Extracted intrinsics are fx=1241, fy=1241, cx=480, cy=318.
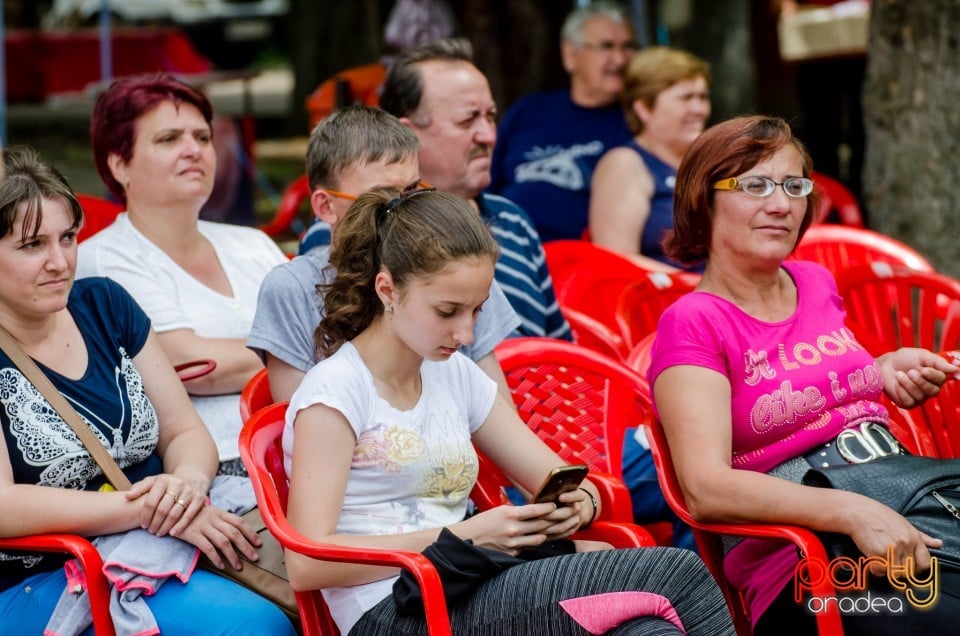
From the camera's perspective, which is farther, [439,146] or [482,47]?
[482,47]

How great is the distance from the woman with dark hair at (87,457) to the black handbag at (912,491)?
3.96 feet

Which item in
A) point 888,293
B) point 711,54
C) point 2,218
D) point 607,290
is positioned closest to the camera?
point 2,218

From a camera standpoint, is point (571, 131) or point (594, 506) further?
point (571, 131)

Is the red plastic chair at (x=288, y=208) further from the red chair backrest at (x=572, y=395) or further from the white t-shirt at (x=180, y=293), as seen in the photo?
the red chair backrest at (x=572, y=395)

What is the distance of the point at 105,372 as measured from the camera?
115 inches

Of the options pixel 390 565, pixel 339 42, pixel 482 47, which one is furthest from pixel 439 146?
pixel 339 42

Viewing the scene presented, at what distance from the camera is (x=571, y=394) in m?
3.43

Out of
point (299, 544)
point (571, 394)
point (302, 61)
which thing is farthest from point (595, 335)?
point (302, 61)

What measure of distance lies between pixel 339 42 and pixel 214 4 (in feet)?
52.9

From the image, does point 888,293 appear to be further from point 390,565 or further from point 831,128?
point 831,128

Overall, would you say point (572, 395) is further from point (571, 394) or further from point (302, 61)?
point (302, 61)

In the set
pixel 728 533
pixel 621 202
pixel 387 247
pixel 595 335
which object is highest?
pixel 387 247

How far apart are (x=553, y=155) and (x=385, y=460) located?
10.5 ft

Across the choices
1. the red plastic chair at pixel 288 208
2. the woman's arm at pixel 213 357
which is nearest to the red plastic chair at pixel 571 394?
the woman's arm at pixel 213 357
